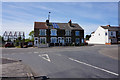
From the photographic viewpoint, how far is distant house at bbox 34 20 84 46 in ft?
130

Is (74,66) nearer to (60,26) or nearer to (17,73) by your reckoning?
(17,73)

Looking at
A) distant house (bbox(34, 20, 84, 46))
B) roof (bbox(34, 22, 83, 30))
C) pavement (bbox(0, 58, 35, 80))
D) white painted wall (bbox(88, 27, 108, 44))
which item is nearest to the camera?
pavement (bbox(0, 58, 35, 80))

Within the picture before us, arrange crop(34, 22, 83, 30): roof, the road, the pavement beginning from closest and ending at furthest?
1. the pavement
2. the road
3. crop(34, 22, 83, 30): roof

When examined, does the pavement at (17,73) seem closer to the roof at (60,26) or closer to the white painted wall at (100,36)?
the roof at (60,26)

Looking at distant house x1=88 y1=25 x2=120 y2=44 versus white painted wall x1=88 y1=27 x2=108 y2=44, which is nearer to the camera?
distant house x1=88 y1=25 x2=120 y2=44

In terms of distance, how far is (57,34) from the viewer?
135ft

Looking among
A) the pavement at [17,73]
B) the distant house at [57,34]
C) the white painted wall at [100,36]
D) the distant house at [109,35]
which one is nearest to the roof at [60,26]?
the distant house at [57,34]

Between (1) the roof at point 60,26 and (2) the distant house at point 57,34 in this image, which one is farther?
(1) the roof at point 60,26

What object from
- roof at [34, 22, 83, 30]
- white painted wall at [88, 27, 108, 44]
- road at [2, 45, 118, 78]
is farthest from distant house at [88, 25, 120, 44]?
road at [2, 45, 118, 78]

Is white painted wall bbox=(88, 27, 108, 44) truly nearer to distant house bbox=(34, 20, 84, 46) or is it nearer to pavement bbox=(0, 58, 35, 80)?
distant house bbox=(34, 20, 84, 46)

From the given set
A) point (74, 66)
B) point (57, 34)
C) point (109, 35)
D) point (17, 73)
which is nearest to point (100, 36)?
point (109, 35)

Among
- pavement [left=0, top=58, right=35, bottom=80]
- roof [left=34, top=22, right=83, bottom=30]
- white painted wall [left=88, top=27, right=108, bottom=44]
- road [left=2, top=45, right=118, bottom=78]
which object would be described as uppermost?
roof [left=34, top=22, right=83, bottom=30]

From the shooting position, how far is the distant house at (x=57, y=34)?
130ft

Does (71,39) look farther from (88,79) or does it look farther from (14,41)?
(88,79)
